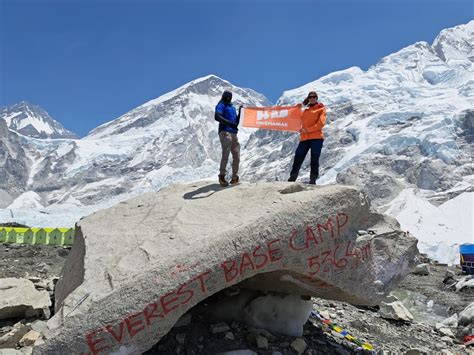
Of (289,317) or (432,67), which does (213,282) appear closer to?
(289,317)

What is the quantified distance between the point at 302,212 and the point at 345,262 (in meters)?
1.13

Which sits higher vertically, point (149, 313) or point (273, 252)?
point (273, 252)

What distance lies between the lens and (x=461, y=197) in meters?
47.2

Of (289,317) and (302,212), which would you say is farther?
(289,317)

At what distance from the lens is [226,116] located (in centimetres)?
825

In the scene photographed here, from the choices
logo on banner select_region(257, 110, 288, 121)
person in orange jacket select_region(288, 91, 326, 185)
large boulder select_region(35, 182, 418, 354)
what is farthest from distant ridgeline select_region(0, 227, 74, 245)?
person in orange jacket select_region(288, 91, 326, 185)

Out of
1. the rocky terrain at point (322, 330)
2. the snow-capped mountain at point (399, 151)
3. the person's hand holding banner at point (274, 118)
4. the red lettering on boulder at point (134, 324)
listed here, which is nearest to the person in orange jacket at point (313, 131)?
the person's hand holding banner at point (274, 118)

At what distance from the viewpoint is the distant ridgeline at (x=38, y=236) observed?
24.3 m

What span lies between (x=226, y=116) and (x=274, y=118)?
2.38m

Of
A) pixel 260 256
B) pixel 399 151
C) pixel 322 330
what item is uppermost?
pixel 260 256

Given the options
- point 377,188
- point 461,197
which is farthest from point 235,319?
point 377,188

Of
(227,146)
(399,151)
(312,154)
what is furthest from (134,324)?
(399,151)

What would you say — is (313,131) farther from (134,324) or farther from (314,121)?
(134,324)

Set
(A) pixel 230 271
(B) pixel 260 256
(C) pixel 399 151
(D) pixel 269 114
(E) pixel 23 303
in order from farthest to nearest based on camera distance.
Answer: (C) pixel 399 151 < (D) pixel 269 114 < (E) pixel 23 303 < (B) pixel 260 256 < (A) pixel 230 271
